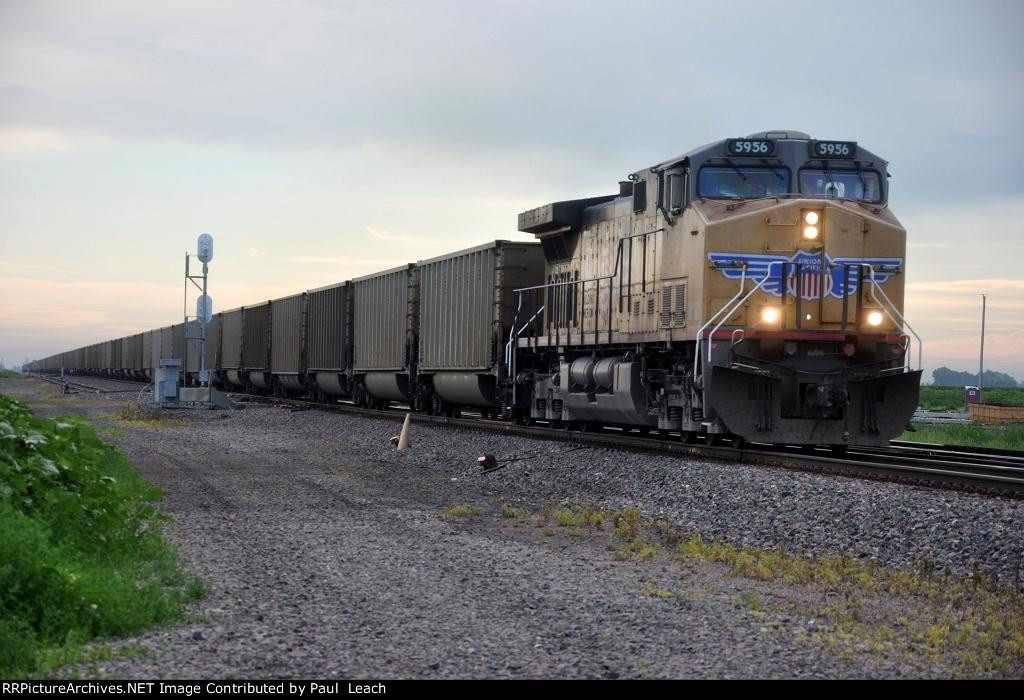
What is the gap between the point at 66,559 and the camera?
6594 mm

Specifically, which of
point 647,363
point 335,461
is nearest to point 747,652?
point 647,363

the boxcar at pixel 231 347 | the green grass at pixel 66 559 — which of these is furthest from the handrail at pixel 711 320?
the boxcar at pixel 231 347

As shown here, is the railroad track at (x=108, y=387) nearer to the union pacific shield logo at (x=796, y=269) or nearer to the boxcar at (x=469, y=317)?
the boxcar at (x=469, y=317)

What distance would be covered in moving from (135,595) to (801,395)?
9610 millimetres

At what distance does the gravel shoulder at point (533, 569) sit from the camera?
5.29 meters

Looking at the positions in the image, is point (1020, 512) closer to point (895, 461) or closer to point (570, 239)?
point (895, 461)

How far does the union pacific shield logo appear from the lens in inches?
533

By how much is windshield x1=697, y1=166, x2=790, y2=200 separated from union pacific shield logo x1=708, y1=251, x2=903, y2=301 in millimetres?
1032

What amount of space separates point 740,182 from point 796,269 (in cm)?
157

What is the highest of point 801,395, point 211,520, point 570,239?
point 570,239

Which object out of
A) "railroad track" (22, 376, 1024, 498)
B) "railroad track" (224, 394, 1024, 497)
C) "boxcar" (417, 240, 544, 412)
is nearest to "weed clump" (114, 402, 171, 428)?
"boxcar" (417, 240, 544, 412)

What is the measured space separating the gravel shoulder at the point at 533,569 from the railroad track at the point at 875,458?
63cm

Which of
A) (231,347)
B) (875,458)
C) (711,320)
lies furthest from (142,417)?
(231,347)
